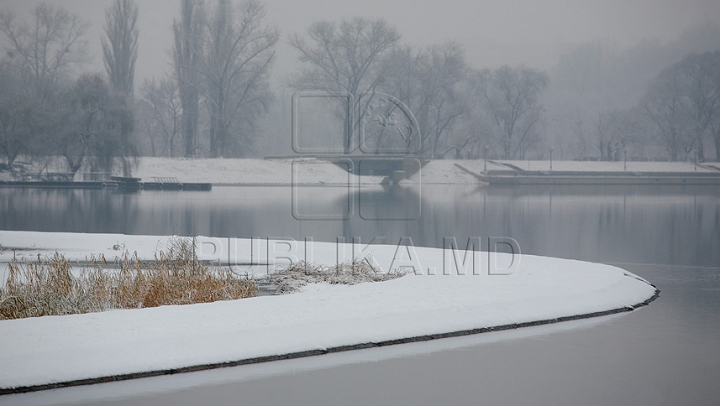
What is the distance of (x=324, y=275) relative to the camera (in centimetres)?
1413

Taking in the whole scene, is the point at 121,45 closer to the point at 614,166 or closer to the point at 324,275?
the point at 614,166

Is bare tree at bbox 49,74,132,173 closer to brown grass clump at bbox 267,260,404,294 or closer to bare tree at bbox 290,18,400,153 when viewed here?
bare tree at bbox 290,18,400,153

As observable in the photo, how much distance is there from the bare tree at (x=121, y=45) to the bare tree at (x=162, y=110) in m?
15.4

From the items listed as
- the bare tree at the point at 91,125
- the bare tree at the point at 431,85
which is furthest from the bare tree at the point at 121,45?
the bare tree at the point at 431,85

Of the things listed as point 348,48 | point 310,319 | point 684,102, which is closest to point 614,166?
point 684,102

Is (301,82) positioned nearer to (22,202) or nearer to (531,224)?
(22,202)

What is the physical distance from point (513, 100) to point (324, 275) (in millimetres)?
87578

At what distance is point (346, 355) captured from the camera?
946cm

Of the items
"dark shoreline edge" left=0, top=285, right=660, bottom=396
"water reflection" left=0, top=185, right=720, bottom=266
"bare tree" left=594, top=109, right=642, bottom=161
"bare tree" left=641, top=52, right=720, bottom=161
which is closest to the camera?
"dark shoreline edge" left=0, top=285, right=660, bottom=396

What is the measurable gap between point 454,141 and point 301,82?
61.9ft

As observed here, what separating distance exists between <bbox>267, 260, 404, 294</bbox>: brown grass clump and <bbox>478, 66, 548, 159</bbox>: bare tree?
81160 millimetres

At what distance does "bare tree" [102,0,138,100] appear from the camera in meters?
74.9

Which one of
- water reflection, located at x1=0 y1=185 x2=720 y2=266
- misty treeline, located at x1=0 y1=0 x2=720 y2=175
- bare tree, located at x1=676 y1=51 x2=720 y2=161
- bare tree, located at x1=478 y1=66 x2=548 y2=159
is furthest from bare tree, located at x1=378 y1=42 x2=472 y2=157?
water reflection, located at x1=0 y1=185 x2=720 y2=266

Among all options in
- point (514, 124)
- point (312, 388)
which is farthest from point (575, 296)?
point (514, 124)
